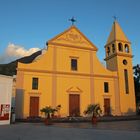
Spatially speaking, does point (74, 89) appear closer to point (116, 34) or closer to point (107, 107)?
point (107, 107)

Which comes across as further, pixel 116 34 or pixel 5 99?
pixel 116 34

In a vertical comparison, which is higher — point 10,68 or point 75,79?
point 10,68

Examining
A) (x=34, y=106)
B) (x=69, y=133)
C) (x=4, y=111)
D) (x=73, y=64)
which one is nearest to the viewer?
(x=69, y=133)

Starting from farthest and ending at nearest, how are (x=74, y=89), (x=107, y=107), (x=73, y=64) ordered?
(x=107, y=107) < (x=73, y=64) < (x=74, y=89)

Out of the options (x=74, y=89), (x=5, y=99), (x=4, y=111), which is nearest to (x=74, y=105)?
(x=74, y=89)

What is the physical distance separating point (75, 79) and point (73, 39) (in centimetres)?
581

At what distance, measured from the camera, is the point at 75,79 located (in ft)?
90.5

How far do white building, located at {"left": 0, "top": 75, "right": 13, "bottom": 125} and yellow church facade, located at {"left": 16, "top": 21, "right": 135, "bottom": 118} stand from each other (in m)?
5.44

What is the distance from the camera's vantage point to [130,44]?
3250 centimetres

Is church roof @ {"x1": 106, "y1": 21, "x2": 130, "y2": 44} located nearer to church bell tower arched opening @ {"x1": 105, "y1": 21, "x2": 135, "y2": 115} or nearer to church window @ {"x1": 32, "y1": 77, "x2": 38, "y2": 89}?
church bell tower arched opening @ {"x1": 105, "y1": 21, "x2": 135, "y2": 115}

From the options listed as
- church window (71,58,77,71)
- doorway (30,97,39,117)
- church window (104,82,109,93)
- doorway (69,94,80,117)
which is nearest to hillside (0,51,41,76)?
church window (71,58,77,71)

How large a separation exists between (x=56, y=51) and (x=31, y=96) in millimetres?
6925

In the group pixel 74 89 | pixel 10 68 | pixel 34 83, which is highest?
pixel 10 68

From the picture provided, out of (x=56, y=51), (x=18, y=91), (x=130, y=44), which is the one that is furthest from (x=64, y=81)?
(x=130, y=44)
